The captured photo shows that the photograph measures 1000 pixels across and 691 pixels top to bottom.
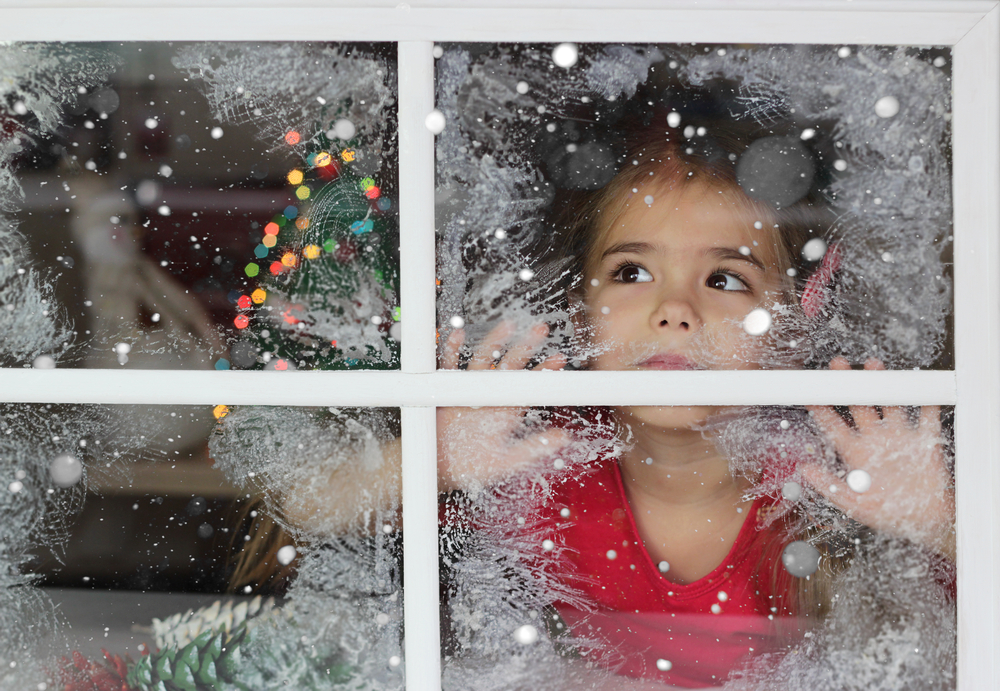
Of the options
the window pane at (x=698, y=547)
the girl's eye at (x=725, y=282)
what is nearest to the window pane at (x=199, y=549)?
the window pane at (x=698, y=547)

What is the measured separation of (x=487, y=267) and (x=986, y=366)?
0.60m

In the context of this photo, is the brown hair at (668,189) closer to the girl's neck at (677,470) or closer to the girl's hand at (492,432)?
the girl's hand at (492,432)

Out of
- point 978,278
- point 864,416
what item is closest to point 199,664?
point 864,416

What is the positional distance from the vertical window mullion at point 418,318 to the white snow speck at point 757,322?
14.6 inches

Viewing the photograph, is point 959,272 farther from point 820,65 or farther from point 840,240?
point 820,65

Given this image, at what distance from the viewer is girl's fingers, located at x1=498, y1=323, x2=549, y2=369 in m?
0.65

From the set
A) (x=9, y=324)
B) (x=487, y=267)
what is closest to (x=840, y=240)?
(x=487, y=267)

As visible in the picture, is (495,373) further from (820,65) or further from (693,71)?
(820,65)

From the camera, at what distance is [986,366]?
2.09 ft

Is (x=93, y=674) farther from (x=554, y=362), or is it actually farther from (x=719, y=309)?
(x=719, y=309)

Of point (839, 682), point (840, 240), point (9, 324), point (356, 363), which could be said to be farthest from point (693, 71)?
point (9, 324)

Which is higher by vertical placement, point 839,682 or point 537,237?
point 537,237

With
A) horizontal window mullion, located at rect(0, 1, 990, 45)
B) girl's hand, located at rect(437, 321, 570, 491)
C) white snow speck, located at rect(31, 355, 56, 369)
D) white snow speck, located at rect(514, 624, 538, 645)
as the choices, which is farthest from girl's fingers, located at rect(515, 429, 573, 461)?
white snow speck, located at rect(31, 355, 56, 369)

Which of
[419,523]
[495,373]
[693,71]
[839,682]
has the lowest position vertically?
[839,682]
